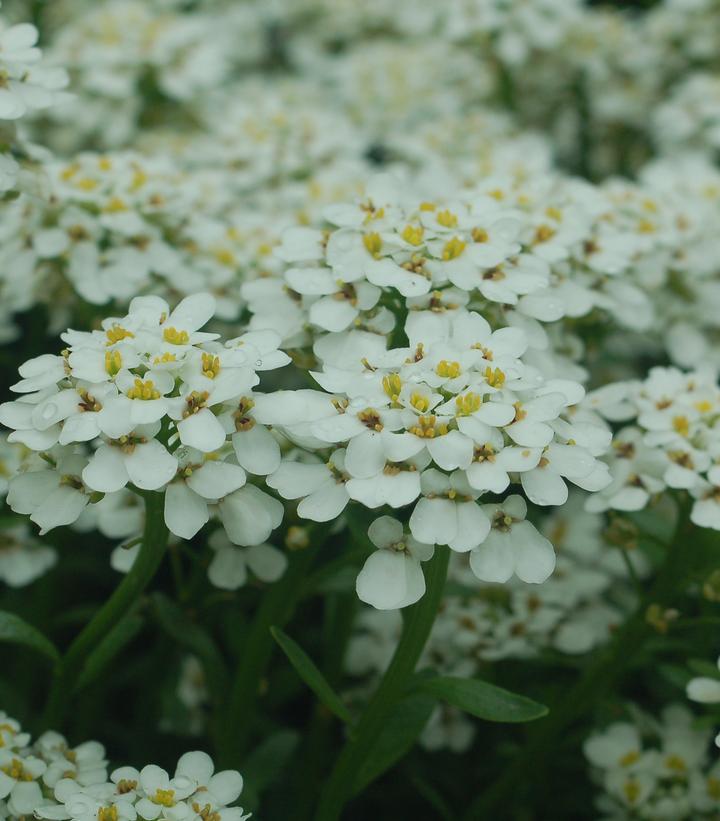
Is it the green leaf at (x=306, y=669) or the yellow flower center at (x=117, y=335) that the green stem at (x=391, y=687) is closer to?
the green leaf at (x=306, y=669)

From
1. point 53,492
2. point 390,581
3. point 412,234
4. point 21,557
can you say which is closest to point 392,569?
point 390,581

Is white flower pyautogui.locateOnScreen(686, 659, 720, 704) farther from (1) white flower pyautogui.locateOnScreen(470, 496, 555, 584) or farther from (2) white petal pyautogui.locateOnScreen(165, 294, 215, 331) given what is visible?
(2) white petal pyautogui.locateOnScreen(165, 294, 215, 331)

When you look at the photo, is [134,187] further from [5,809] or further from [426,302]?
[5,809]

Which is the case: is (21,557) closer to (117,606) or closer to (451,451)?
(117,606)

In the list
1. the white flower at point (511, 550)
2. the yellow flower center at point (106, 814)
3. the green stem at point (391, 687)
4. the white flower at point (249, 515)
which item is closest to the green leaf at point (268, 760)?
the green stem at point (391, 687)

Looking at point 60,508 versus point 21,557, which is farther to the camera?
point 21,557

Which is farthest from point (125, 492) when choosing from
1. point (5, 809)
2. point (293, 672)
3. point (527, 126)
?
point (527, 126)

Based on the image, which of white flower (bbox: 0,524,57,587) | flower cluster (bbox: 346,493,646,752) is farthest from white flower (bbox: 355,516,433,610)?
white flower (bbox: 0,524,57,587)
